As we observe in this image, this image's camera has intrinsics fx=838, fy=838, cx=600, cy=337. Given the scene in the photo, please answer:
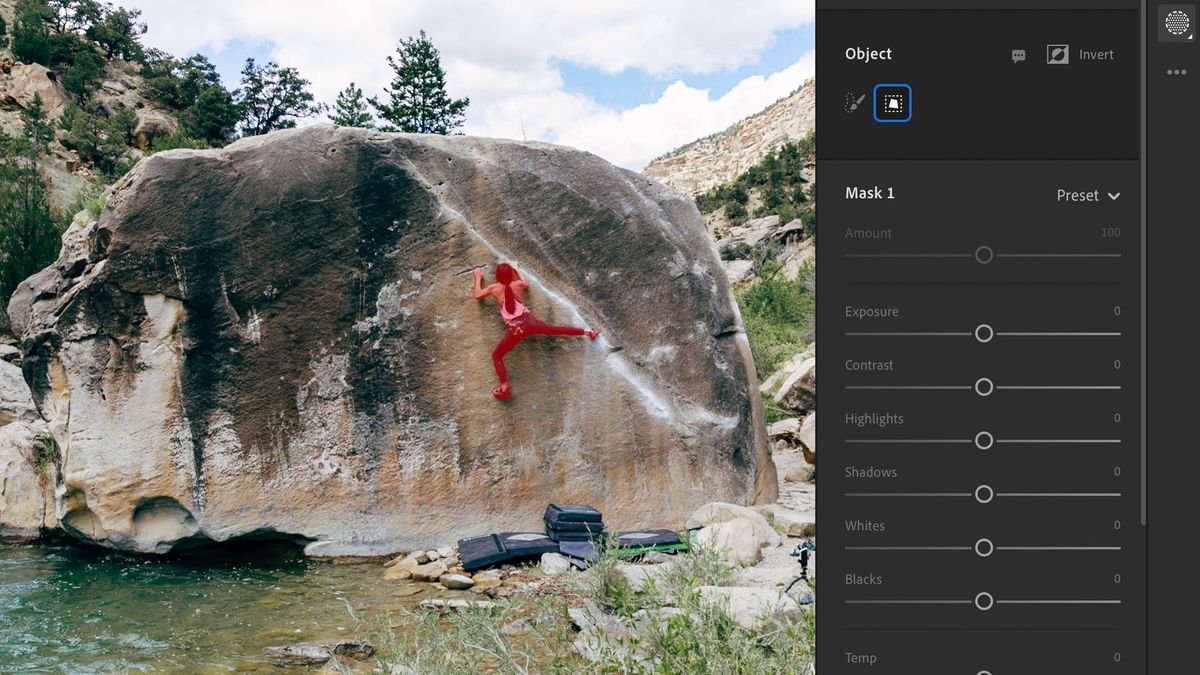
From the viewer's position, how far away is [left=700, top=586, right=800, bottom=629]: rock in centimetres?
383

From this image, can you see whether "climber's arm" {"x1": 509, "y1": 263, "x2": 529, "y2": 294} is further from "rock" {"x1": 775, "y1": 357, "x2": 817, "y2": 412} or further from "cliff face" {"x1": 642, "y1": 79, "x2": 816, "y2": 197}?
"cliff face" {"x1": 642, "y1": 79, "x2": 816, "y2": 197}

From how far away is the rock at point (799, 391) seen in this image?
1185cm

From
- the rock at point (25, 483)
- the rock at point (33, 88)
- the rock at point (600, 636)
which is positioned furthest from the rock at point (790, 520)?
the rock at point (33, 88)

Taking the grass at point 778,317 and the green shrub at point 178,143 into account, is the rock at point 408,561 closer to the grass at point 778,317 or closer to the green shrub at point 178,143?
the grass at point 778,317

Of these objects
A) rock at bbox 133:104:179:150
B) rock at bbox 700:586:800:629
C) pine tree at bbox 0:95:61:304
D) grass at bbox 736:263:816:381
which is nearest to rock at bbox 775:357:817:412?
grass at bbox 736:263:816:381

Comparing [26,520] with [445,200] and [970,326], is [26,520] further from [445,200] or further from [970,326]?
[970,326]

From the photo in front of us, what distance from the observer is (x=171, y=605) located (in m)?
6.18

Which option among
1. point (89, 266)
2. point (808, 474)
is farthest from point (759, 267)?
point (89, 266)

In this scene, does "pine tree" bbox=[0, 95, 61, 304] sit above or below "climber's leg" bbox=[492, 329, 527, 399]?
above

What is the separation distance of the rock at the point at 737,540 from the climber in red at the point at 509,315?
2.28 meters

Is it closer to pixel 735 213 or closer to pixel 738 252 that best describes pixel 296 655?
pixel 738 252

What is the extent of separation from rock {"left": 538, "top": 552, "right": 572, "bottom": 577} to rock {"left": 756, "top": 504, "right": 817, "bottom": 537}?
2.02 m

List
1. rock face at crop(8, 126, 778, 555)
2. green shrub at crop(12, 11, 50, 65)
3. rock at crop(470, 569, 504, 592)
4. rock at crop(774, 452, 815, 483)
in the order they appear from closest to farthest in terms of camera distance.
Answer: rock at crop(470, 569, 504, 592)
rock face at crop(8, 126, 778, 555)
rock at crop(774, 452, 815, 483)
green shrub at crop(12, 11, 50, 65)

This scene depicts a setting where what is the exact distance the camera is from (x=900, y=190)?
1.67 metres
